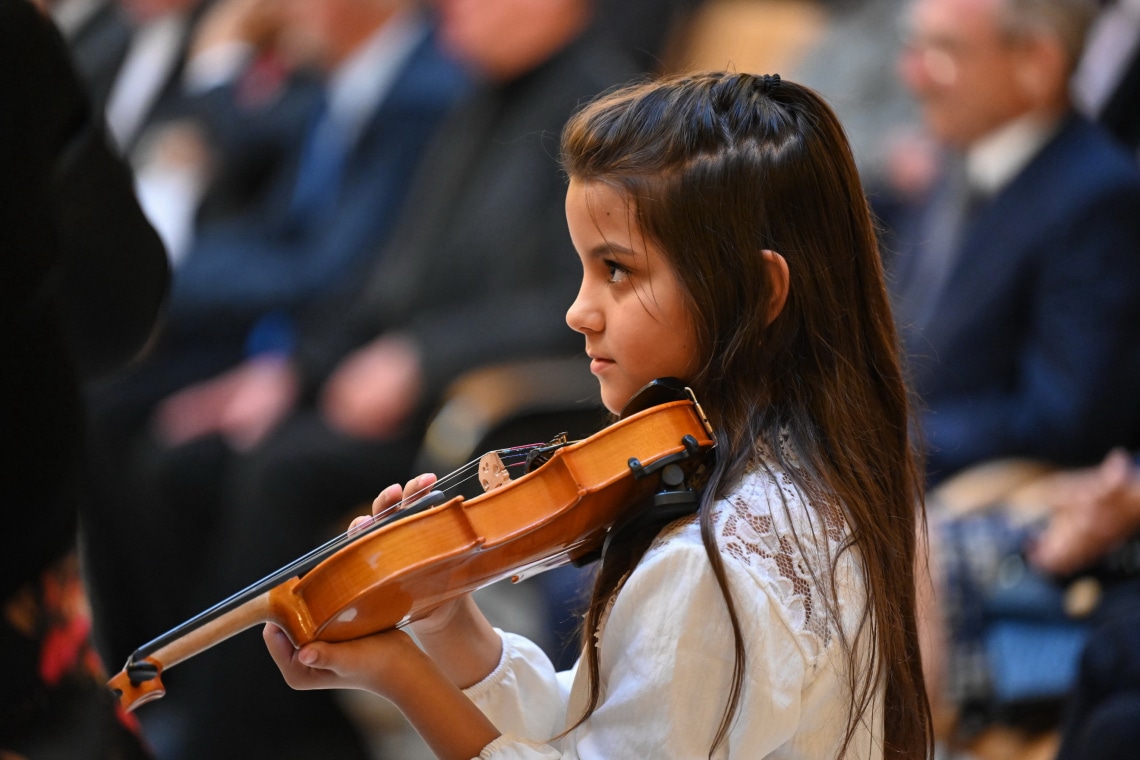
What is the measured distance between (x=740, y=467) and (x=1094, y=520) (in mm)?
1109

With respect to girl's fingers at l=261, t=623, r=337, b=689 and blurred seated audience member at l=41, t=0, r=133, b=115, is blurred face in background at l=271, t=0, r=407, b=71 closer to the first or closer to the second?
blurred seated audience member at l=41, t=0, r=133, b=115

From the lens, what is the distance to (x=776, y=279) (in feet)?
3.89

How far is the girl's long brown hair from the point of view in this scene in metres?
1.16

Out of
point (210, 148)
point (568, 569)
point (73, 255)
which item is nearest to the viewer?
point (73, 255)

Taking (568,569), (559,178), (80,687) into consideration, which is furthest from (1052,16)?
(80,687)

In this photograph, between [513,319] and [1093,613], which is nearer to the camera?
[1093,613]

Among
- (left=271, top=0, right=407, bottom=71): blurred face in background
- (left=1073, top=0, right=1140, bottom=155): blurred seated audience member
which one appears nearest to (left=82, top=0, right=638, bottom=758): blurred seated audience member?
(left=271, top=0, right=407, bottom=71): blurred face in background

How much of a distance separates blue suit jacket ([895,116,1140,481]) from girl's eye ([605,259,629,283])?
119 cm

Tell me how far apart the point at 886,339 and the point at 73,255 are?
0.84 metres

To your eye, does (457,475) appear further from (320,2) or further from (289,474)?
(320,2)

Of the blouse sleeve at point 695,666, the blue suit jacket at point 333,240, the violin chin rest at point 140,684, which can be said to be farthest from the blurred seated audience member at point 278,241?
the blouse sleeve at point 695,666

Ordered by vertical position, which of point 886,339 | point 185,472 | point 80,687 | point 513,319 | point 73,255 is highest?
point 73,255

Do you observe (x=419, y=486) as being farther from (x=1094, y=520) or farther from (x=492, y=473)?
(x=1094, y=520)

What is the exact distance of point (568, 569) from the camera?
2219 mm
